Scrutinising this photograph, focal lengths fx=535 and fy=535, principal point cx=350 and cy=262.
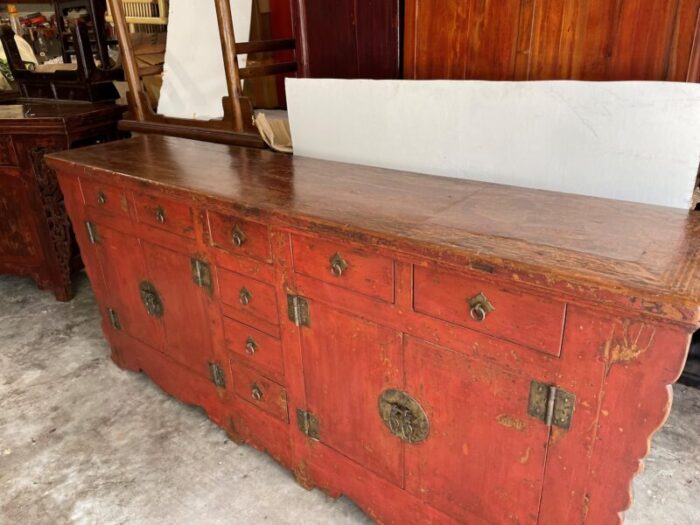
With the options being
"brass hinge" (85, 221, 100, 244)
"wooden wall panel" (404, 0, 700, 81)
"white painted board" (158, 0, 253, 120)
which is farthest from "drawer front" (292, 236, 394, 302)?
"white painted board" (158, 0, 253, 120)

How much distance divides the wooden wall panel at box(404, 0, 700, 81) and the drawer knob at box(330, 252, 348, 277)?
73cm

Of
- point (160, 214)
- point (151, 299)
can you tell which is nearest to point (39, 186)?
point (151, 299)

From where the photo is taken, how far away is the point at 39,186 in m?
2.88

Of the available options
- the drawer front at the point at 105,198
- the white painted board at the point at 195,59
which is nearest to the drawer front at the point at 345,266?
the drawer front at the point at 105,198

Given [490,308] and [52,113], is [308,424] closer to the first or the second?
[490,308]

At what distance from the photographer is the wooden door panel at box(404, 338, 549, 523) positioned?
1126 millimetres

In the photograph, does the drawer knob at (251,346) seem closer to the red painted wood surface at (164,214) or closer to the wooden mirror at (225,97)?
the red painted wood surface at (164,214)

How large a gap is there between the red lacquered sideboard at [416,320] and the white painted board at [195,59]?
2.13 ft

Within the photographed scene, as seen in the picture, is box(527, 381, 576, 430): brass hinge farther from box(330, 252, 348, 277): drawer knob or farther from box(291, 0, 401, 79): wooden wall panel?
box(291, 0, 401, 79): wooden wall panel

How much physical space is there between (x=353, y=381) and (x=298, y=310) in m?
0.24

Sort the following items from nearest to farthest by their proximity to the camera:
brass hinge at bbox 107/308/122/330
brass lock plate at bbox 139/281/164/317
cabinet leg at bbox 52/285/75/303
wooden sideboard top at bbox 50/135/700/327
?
wooden sideboard top at bbox 50/135/700/327 < brass lock plate at bbox 139/281/164/317 < brass hinge at bbox 107/308/122/330 < cabinet leg at bbox 52/285/75/303

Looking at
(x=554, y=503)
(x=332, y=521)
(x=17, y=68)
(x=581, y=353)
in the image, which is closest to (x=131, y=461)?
(x=332, y=521)

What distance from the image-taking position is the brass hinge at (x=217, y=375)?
1862mm

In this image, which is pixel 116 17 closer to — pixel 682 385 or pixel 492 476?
pixel 492 476
